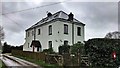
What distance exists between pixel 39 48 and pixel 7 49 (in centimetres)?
1705

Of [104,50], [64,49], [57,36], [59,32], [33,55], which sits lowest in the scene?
[33,55]

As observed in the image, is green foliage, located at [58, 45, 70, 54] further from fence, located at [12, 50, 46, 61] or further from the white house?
fence, located at [12, 50, 46, 61]

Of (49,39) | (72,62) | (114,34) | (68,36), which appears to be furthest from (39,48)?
(72,62)

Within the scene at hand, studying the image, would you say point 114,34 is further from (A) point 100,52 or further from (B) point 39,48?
(A) point 100,52

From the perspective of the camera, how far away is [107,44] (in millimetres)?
17922

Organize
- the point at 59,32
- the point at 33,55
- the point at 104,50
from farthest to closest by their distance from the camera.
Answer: the point at 59,32 < the point at 33,55 < the point at 104,50

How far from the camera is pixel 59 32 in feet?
121

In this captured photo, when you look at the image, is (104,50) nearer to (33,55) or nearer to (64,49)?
(33,55)

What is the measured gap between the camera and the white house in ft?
122

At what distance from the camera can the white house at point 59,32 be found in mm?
37094

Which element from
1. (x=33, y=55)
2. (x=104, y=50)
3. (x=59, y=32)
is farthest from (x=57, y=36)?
(x=104, y=50)

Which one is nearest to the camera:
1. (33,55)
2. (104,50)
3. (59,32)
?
(104,50)

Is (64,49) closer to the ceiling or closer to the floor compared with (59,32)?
closer to the floor

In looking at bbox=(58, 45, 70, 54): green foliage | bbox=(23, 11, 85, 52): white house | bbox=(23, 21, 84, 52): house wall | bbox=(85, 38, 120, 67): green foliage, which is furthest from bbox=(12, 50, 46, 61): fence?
bbox=(85, 38, 120, 67): green foliage
